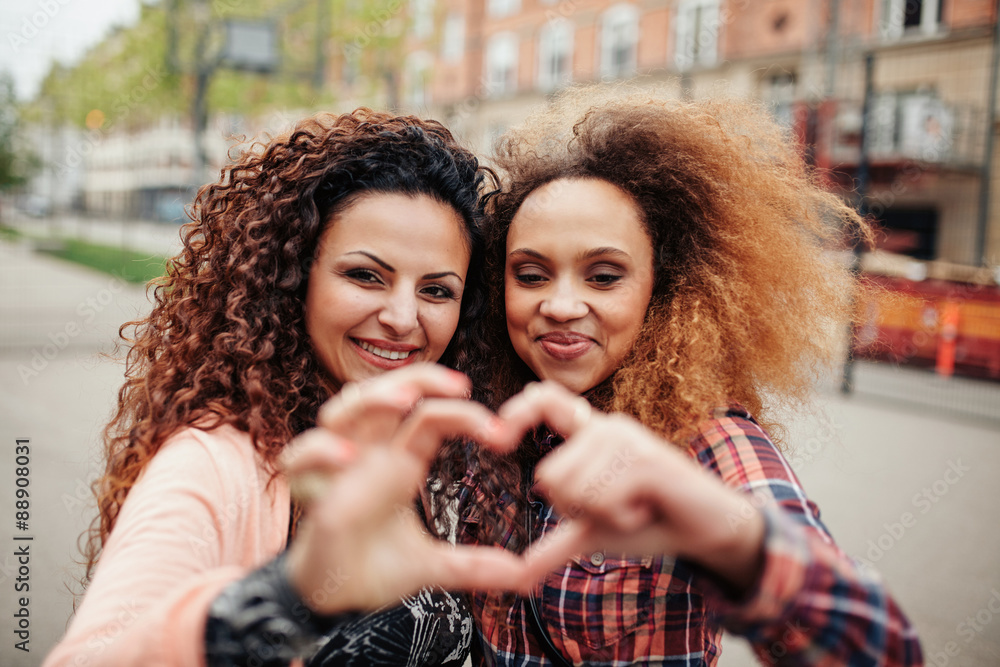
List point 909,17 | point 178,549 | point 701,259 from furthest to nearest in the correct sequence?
point 909,17
point 701,259
point 178,549

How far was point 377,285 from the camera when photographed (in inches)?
72.7

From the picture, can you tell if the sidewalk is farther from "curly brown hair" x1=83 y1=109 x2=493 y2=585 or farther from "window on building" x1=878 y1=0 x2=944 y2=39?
"window on building" x1=878 y1=0 x2=944 y2=39

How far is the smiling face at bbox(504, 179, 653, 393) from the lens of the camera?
189 centimetres

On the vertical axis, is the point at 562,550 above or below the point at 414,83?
below

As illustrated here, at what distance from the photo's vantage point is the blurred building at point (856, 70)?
14945 millimetres

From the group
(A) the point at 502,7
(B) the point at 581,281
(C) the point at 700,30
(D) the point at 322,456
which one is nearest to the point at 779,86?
(C) the point at 700,30

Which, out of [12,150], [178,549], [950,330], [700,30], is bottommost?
[950,330]

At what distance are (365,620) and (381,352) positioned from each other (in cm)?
66

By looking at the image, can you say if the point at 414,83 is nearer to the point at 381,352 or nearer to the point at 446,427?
the point at 381,352

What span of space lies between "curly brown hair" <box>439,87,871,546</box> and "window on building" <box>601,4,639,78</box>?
68.6ft

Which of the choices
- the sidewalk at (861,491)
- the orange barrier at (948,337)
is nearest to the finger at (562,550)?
the sidewalk at (861,491)

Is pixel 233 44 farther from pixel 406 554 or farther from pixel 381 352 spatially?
pixel 406 554

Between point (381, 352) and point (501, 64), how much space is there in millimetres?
26213

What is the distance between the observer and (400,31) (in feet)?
60.6
